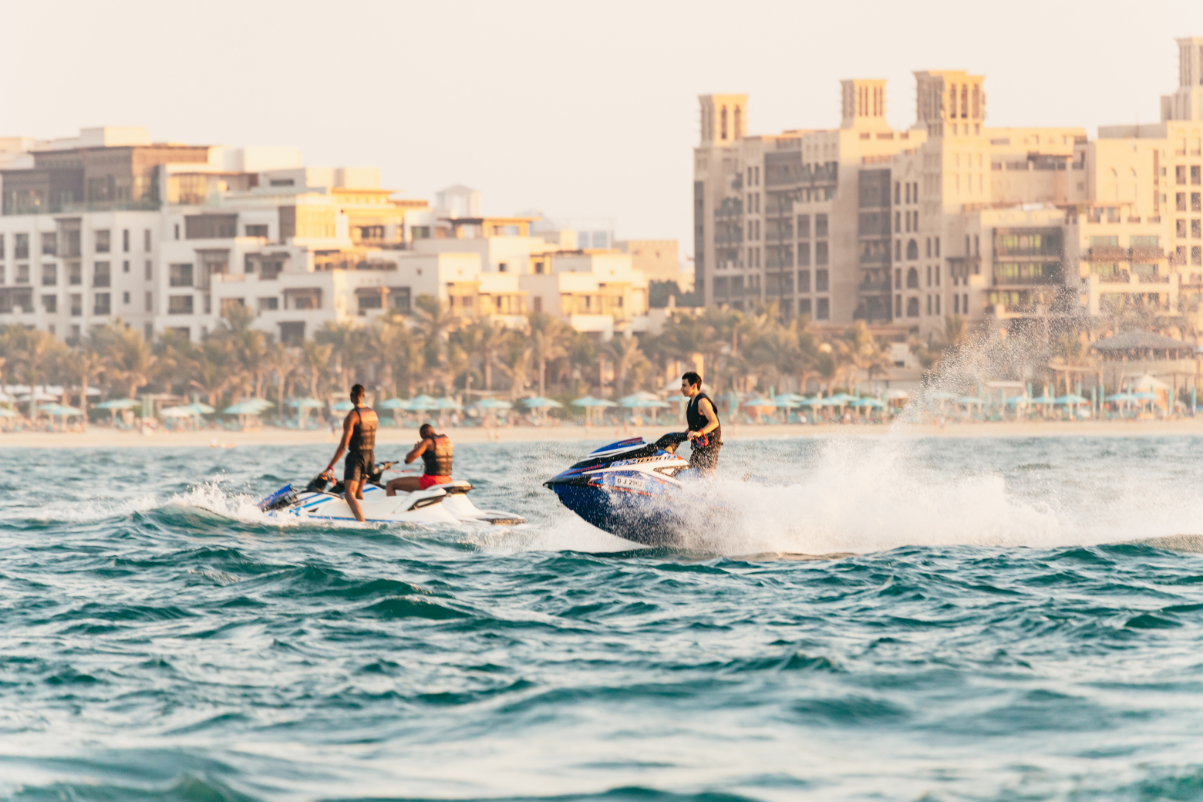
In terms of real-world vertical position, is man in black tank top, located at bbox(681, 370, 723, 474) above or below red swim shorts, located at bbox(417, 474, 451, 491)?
above

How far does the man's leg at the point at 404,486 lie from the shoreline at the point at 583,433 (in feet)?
213

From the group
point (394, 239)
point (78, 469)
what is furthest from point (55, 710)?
point (394, 239)

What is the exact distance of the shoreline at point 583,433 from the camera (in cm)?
9219

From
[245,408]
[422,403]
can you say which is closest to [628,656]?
[245,408]

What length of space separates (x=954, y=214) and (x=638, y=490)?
367 ft

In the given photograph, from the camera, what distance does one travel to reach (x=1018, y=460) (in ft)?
215

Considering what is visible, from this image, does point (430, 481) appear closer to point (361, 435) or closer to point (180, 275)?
point (361, 435)

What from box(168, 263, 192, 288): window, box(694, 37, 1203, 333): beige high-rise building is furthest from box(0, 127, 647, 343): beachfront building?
box(694, 37, 1203, 333): beige high-rise building

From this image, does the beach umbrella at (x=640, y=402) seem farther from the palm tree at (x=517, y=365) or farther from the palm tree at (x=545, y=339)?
the palm tree at (x=517, y=365)

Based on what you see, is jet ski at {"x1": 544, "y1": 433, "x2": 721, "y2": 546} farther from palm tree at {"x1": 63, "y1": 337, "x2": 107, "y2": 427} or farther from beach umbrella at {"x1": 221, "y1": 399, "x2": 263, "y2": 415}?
palm tree at {"x1": 63, "y1": 337, "x2": 107, "y2": 427}

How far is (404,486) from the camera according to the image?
2433 cm

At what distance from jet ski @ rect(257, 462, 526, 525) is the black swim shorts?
0.70 ft

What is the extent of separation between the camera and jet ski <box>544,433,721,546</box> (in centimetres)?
2019

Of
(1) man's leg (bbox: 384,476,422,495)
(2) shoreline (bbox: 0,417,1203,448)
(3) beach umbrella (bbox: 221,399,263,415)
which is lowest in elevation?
(2) shoreline (bbox: 0,417,1203,448)
